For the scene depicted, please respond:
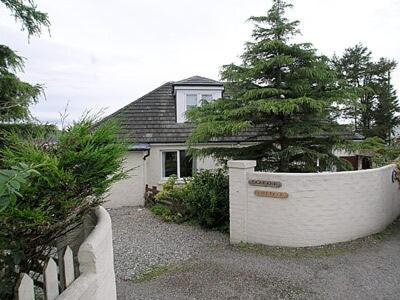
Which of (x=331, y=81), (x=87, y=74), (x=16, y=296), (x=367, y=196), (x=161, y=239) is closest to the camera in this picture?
(x=16, y=296)

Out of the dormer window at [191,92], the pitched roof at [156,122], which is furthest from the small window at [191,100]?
the pitched roof at [156,122]

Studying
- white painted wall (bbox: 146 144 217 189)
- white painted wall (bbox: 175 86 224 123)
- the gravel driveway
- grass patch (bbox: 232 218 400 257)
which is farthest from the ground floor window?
grass patch (bbox: 232 218 400 257)

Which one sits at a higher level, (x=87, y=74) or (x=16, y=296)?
(x=87, y=74)

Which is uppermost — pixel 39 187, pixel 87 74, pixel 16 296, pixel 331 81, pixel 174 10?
pixel 174 10

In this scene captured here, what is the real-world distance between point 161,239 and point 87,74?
984cm

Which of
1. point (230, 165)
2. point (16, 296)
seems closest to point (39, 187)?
point (16, 296)

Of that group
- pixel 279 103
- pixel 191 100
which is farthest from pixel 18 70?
pixel 191 100

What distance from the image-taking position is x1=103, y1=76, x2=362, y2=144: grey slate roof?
14.0 meters

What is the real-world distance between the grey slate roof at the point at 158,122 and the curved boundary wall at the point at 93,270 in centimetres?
1098

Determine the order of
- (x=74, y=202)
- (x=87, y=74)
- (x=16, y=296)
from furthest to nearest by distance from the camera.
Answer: (x=87, y=74)
(x=74, y=202)
(x=16, y=296)

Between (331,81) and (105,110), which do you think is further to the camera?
(331,81)

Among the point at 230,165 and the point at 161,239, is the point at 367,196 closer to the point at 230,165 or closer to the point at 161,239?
the point at 230,165

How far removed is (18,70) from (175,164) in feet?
28.2

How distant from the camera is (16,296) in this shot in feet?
5.57
